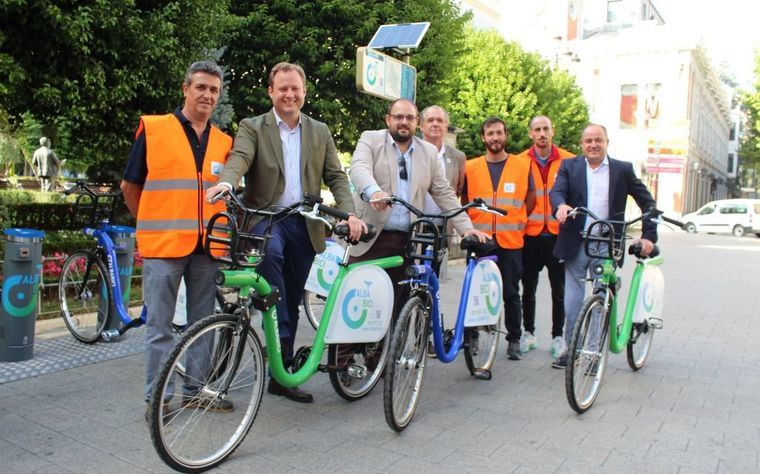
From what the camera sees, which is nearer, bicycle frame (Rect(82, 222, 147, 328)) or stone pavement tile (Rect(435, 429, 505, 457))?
stone pavement tile (Rect(435, 429, 505, 457))

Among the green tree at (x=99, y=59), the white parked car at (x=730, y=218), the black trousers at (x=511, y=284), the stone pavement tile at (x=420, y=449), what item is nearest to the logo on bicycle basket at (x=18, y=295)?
the stone pavement tile at (x=420, y=449)

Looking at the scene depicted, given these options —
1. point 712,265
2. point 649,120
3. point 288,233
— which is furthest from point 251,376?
point 649,120

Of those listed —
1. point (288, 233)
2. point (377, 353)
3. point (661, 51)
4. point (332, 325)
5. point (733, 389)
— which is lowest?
point (733, 389)

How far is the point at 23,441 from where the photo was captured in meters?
3.76

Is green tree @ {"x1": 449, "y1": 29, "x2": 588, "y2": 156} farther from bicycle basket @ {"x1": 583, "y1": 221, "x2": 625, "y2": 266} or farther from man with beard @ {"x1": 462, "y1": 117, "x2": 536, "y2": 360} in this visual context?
bicycle basket @ {"x1": 583, "y1": 221, "x2": 625, "y2": 266}

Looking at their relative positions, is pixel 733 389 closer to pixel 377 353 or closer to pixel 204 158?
pixel 377 353

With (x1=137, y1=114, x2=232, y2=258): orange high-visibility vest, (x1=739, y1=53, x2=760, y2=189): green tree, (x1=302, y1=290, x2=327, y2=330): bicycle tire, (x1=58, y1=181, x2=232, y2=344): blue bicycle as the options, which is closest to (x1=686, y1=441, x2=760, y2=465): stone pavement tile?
(x1=137, y1=114, x2=232, y2=258): orange high-visibility vest

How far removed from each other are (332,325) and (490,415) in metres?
1.24

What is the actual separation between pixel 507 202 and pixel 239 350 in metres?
3.12

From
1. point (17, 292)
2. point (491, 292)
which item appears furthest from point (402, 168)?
point (17, 292)

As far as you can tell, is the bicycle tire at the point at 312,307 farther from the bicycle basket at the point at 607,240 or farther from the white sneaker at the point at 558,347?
the bicycle basket at the point at 607,240

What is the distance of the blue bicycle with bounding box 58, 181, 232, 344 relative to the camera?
565cm

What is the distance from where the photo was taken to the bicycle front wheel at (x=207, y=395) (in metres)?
3.21

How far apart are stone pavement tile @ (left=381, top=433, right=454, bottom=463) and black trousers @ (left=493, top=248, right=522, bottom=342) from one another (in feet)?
7.34
